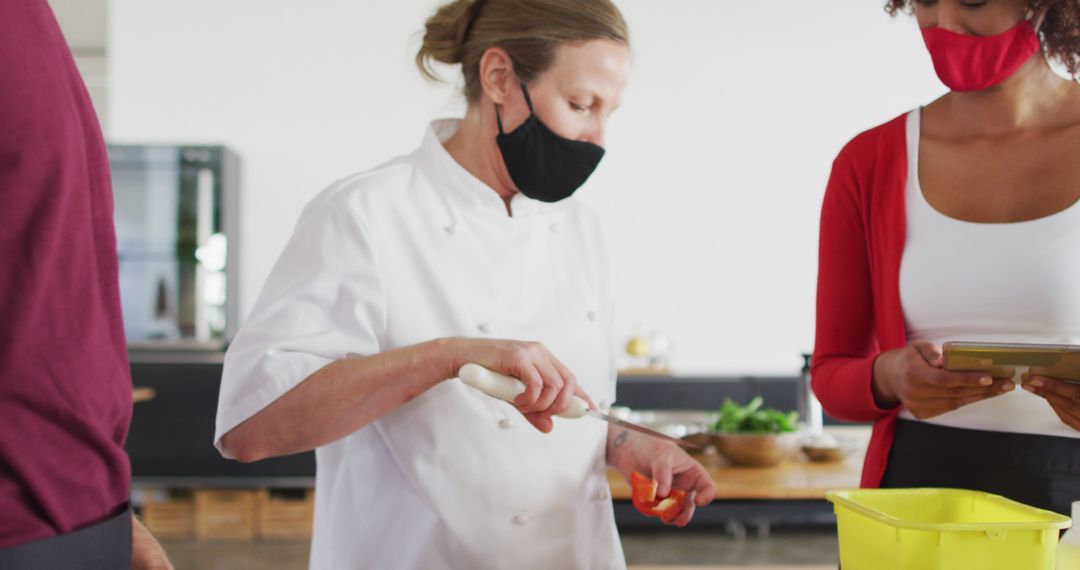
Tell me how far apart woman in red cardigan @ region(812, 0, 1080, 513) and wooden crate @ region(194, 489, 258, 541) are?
401cm

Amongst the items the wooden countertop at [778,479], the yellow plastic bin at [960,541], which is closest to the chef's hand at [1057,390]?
the yellow plastic bin at [960,541]

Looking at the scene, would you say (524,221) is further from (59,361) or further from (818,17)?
(818,17)

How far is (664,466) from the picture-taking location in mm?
1414

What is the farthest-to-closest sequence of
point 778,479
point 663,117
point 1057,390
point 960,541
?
point 663,117
point 778,479
point 1057,390
point 960,541

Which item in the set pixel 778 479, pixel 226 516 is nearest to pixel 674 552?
pixel 226 516

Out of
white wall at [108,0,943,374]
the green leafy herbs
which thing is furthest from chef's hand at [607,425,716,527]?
white wall at [108,0,943,374]

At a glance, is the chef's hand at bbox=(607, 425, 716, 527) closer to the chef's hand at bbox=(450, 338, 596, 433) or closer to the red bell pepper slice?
the red bell pepper slice

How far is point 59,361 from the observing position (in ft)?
2.51

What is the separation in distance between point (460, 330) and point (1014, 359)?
0.72 metres

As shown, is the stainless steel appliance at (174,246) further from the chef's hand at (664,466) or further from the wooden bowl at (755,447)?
the chef's hand at (664,466)

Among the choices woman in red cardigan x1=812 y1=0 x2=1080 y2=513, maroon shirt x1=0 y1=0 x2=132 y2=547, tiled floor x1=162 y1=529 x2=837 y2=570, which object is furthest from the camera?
tiled floor x1=162 y1=529 x2=837 y2=570

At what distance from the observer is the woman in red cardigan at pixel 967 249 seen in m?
1.26

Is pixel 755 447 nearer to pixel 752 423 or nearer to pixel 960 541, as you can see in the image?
pixel 752 423

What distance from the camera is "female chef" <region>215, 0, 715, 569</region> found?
4.11ft
